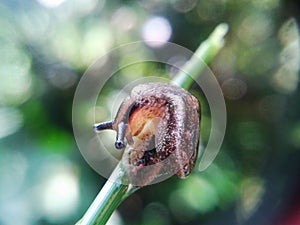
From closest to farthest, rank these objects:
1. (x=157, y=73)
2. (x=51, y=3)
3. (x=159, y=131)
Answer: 1. (x=159, y=131)
2. (x=157, y=73)
3. (x=51, y=3)

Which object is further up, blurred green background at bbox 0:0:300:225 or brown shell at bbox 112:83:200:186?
blurred green background at bbox 0:0:300:225

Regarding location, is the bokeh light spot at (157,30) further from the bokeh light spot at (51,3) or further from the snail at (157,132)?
the snail at (157,132)

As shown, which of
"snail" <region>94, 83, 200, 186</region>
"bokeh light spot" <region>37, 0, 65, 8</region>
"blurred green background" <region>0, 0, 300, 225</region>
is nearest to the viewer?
"snail" <region>94, 83, 200, 186</region>

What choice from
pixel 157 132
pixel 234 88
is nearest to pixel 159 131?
pixel 157 132

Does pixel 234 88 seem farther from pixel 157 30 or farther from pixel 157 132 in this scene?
pixel 157 132

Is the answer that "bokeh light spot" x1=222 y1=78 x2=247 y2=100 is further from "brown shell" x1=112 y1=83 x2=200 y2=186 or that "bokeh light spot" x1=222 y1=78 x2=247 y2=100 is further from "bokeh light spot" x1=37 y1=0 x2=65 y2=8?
"brown shell" x1=112 y1=83 x2=200 y2=186

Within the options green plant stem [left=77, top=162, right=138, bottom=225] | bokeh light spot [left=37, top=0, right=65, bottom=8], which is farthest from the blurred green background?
green plant stem [left=77, top=162, right=138, bottom=225]

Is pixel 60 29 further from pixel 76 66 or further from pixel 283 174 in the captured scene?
pixel 283 174
